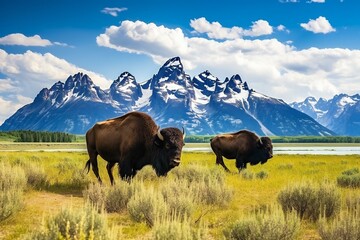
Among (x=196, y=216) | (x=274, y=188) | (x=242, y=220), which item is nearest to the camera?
(x=242, y=220)

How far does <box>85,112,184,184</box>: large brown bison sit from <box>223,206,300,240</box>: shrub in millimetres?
5292

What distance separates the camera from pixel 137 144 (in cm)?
1330

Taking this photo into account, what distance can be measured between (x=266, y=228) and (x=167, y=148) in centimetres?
619

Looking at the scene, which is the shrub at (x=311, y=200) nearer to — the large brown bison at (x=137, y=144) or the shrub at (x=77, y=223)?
the large brown bison at (x=137, y=144)

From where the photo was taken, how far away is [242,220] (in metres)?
6.96

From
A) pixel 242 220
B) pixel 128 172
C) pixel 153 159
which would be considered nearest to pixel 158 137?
pixel 153 159

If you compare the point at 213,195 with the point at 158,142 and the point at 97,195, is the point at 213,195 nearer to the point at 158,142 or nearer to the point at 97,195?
the point at 158,142

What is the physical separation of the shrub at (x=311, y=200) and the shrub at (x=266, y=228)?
291cm

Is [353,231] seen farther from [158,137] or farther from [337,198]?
[158,137]

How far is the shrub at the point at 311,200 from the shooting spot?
32.0 ft

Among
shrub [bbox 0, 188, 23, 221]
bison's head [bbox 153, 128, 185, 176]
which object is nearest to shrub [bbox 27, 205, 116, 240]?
shrub [bbox 0, 188, 23, 221]

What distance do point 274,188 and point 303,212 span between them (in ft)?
19.4

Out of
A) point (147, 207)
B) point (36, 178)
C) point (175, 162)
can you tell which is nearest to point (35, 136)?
point (36, 178)

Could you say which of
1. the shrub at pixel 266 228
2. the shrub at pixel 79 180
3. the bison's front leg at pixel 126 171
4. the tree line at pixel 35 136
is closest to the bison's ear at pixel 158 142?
the bison's front leg at pixel 126 171
